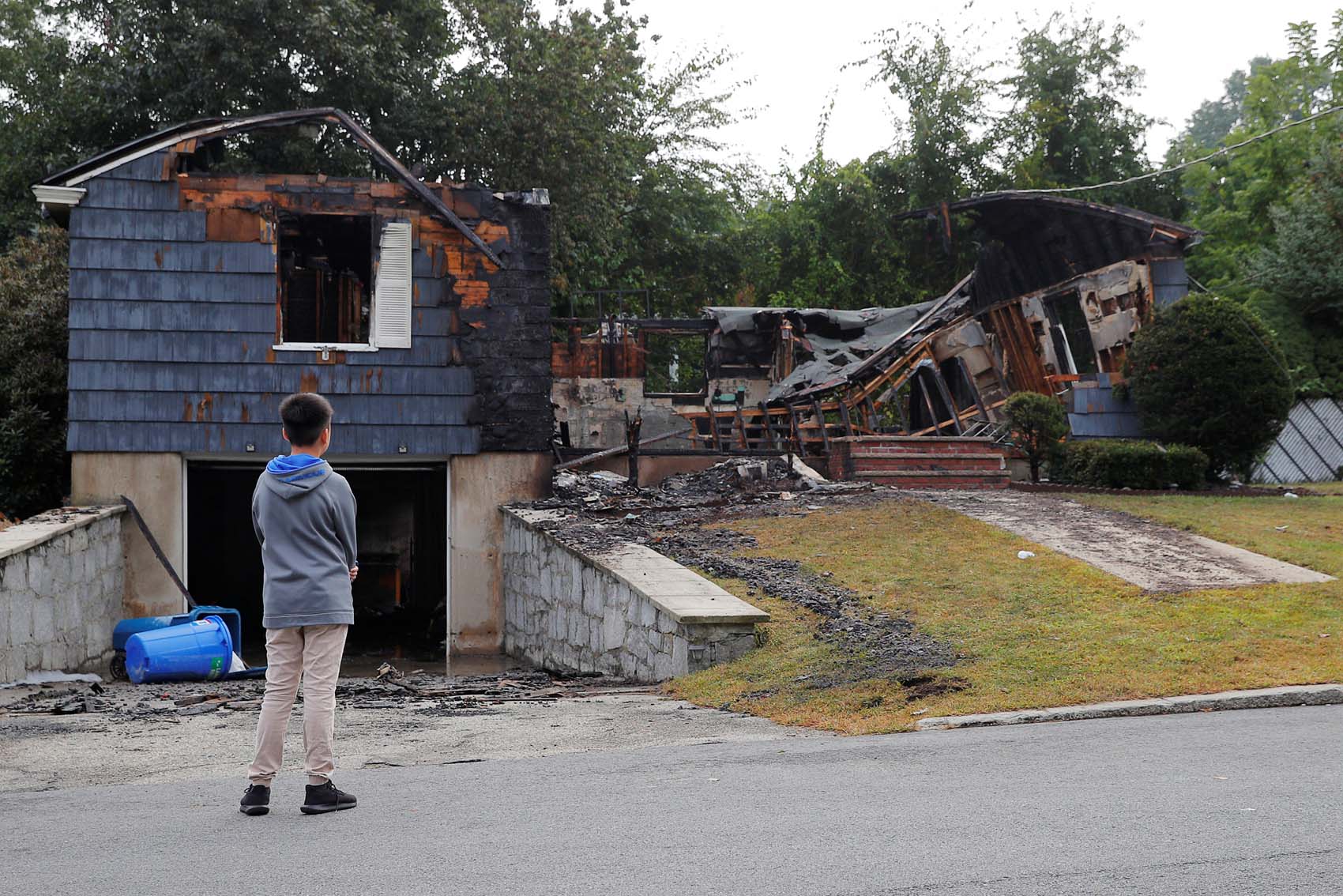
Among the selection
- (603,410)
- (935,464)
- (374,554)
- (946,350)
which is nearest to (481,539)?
(935,464)

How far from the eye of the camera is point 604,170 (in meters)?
25.0

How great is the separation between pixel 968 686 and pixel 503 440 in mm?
9641

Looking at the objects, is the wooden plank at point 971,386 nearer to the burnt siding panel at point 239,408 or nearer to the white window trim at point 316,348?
the burnt siding panel at point 239,408

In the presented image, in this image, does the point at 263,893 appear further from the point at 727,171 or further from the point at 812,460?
the point at 727,171

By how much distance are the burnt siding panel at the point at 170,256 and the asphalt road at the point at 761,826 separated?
428 inches

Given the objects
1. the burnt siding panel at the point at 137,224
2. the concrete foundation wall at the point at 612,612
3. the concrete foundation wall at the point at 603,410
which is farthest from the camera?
the concrete foundation wall at the point at 603,410

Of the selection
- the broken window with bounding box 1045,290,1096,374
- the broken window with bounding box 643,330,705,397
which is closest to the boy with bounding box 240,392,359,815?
the broken window with bounding box 1045,290,1096,374

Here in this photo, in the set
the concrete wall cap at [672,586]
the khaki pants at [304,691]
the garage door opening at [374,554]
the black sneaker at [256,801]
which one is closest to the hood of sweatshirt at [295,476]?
the khaki pants at [304,691]

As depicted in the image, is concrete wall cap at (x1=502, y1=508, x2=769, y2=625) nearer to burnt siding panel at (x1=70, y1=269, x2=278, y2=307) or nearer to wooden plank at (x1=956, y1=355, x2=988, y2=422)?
burnt siding panel at (x1=70, y1=269, x2=278, y2=307)

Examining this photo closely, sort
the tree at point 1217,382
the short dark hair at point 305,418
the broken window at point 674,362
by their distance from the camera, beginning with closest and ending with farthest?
1. the short dark hair at point 305,418
2. the tree at point 1217,382
3. the broken window at point 674,362

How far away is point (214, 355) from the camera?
1553 cm

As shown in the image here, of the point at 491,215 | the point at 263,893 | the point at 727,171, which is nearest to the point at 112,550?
the point at 491,215

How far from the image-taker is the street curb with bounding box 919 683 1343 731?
6.92 m

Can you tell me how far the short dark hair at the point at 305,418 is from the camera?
5379 mm
